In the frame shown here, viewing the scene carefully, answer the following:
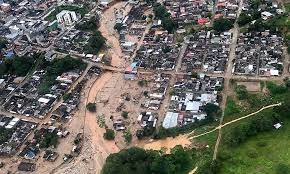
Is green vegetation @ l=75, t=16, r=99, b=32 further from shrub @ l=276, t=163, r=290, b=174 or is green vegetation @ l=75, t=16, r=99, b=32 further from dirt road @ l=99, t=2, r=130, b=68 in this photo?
shrub @ l=276, t=163, r=290, b=174

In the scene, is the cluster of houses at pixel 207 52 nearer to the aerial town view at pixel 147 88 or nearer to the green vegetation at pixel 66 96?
the aerial town view at pixel 147 88

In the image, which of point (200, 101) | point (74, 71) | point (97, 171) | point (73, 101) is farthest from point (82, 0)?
point (97, 171)

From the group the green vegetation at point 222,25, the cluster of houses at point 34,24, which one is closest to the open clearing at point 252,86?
the green vegetation at point 222,25

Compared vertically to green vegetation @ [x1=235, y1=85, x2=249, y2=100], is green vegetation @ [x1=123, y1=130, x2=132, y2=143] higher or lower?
lower

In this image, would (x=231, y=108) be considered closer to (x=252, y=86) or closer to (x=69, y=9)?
(x=252, y=86)

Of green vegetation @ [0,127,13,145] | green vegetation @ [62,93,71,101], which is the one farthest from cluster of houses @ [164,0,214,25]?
green vegetation @ [0,127,13,145]

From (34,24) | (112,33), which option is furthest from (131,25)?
(34,24)

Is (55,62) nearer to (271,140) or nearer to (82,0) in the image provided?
(82,0)
